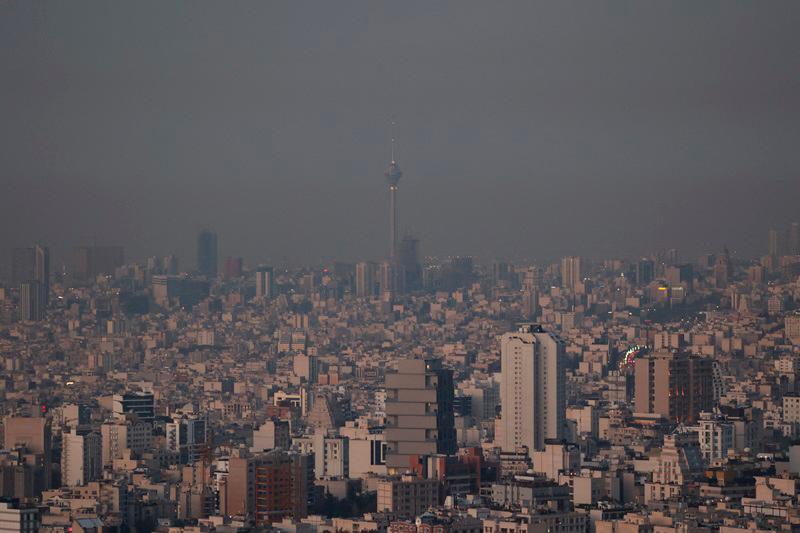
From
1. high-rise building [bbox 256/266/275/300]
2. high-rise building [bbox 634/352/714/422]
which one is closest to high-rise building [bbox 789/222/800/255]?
high-rise building [bbox 634/352/714/422]

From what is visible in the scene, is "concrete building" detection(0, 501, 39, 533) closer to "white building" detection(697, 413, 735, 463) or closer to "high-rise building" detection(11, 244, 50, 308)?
"white building" detection(697, 413, 735, 463)

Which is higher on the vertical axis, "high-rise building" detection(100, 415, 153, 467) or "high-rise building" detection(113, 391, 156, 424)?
"high-rise building" detection(113, 391, 156, 424)

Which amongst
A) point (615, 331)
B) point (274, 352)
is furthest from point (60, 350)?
point (615, 331)

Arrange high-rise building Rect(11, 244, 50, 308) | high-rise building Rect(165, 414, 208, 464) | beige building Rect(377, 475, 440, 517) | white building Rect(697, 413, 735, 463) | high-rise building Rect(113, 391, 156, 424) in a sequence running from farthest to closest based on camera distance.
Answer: high-rise building Rect(11, 244, 50, 308) < high-rise building Rect(113, 391, 156, 424) < high-rise building Rect(165, 414, 208, 464) < white building Rect(697, 413, 735, 463) < beige building Rect(377, 475, 440, 517)

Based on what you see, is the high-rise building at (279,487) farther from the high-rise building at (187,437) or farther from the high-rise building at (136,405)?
the high-rise building at (136,405)

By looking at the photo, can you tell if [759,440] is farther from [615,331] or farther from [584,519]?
[615,331]
